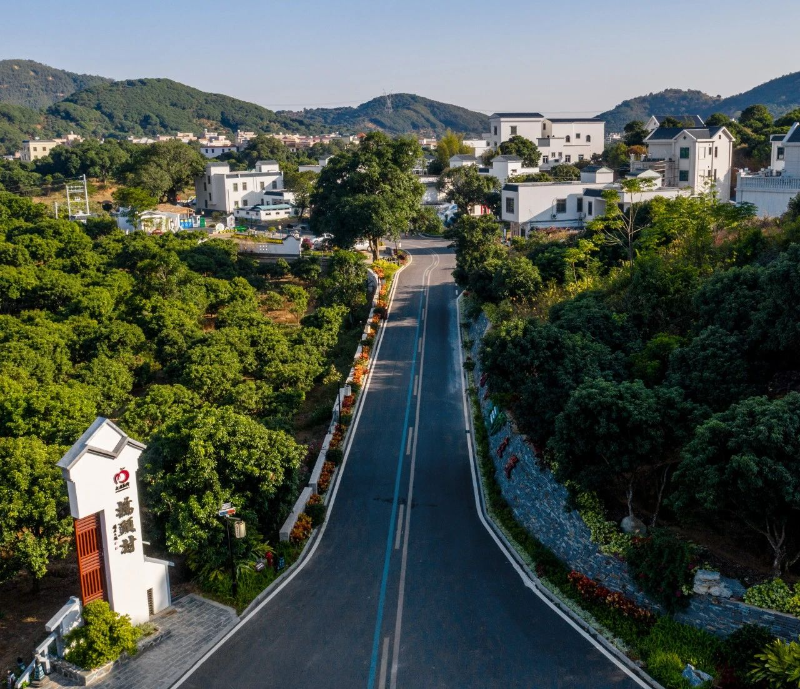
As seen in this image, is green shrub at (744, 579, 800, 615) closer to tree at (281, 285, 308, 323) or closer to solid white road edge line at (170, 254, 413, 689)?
solid white road edge line at (170, 254, 413, 689)

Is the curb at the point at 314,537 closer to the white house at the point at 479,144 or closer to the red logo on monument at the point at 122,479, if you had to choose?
the red logo on monument at the point at 122,479

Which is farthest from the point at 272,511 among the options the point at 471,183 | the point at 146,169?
the point at 146,169

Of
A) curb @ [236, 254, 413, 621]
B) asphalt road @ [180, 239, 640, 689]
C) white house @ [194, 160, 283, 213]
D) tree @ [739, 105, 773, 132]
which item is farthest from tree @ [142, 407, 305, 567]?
tree @ [739, 105, 773, 132]

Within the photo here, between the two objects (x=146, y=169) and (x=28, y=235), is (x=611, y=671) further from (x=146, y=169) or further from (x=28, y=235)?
(x=146, y=169)

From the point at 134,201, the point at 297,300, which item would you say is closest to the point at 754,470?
the point at 297,300

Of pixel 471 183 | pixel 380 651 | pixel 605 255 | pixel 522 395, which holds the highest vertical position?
pixel 471 183

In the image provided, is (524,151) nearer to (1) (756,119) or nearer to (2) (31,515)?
(1) (756,119)
